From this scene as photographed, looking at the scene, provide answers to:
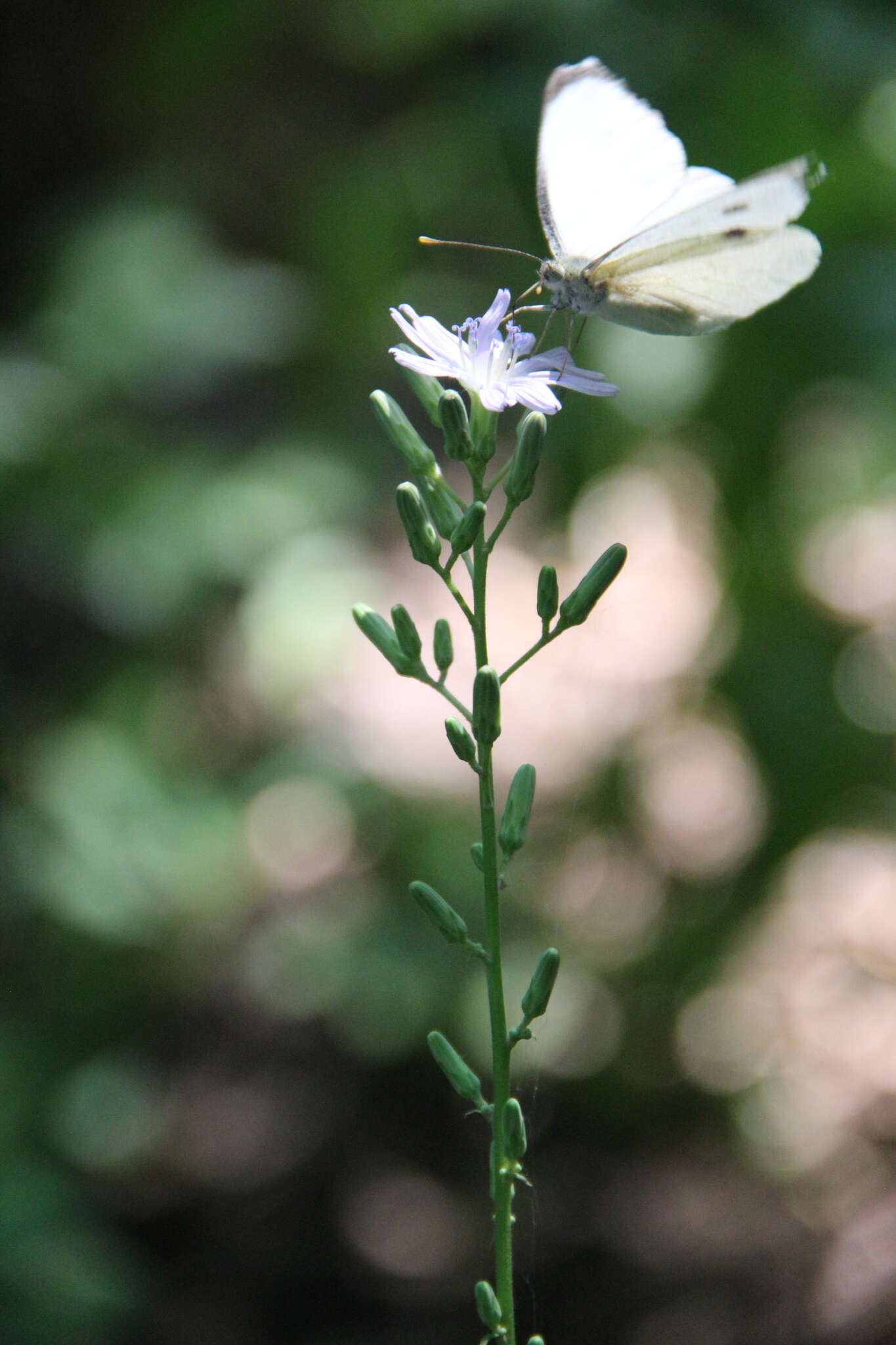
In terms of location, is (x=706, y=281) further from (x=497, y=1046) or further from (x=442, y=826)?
(x=442, y=826)

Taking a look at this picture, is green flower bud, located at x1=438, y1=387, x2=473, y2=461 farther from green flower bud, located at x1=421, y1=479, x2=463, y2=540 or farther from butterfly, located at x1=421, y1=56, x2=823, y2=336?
butterfly, located at x1=421, y1=56, x2=823, y2=336

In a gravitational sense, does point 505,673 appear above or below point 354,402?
below

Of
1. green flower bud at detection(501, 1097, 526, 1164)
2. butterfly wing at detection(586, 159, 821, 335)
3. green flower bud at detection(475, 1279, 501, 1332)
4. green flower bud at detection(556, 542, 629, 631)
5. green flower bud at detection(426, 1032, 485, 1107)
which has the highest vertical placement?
butterfly wing at detection(586, 159, 821, 335)

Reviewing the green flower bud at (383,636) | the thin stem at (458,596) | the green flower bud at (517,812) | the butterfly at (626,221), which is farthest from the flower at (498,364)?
the green flower bud at (517,812)

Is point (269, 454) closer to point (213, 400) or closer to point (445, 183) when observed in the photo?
point (445, 183)

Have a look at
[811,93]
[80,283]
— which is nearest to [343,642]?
[80,283]

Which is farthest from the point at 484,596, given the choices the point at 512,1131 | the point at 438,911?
the point at 512,1131

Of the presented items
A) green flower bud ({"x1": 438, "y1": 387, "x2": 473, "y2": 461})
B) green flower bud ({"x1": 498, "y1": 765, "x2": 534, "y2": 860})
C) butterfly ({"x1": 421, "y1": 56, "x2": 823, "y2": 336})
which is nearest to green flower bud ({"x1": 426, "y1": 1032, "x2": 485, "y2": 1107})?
green flower bud ({"x1": 498, "y1": 765, "x2": 534, "y2": 860})
